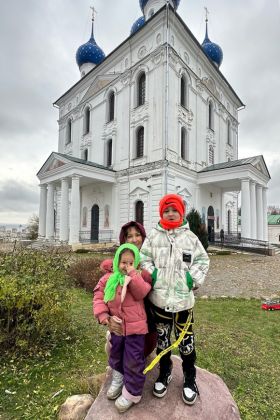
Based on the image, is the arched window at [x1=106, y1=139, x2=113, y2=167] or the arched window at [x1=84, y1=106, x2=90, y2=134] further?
the arched window at [x1=84, y1=106, x2=90, y2=134]

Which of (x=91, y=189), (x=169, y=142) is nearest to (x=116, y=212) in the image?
(x=91, y=189)

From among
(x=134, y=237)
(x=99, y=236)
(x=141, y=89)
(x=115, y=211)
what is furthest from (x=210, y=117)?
(x=134, y=237)

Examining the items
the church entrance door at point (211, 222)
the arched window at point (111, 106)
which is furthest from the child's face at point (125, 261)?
the arched window at point (111, 106)

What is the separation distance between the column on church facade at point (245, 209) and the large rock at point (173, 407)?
18.3m

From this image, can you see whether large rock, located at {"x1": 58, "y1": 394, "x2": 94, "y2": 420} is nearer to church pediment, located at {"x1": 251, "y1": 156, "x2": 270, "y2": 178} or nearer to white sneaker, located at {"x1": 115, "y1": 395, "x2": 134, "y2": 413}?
white sneaker, located at {"x1": 115, "y1": 395, "x2": 134, "y2": 413}

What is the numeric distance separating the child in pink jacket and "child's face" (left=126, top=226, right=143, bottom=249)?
1.05ft

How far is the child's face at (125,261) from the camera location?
2244mm

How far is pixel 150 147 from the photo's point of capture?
19.5 metres

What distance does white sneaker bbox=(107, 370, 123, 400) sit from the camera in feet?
7.35

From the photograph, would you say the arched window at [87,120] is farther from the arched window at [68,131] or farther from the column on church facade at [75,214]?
the column on church facade at [75,214]

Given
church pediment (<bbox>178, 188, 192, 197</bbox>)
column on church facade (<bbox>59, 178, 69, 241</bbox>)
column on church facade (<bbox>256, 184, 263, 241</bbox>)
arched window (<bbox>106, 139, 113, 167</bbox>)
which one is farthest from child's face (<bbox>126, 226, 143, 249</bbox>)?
Result: column on church facade (<bbox>256, 184, 263, 241</bbox>)

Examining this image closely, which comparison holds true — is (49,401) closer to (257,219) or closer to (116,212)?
(116,212)

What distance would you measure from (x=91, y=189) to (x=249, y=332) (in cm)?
2097

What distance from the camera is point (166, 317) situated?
236 cm
